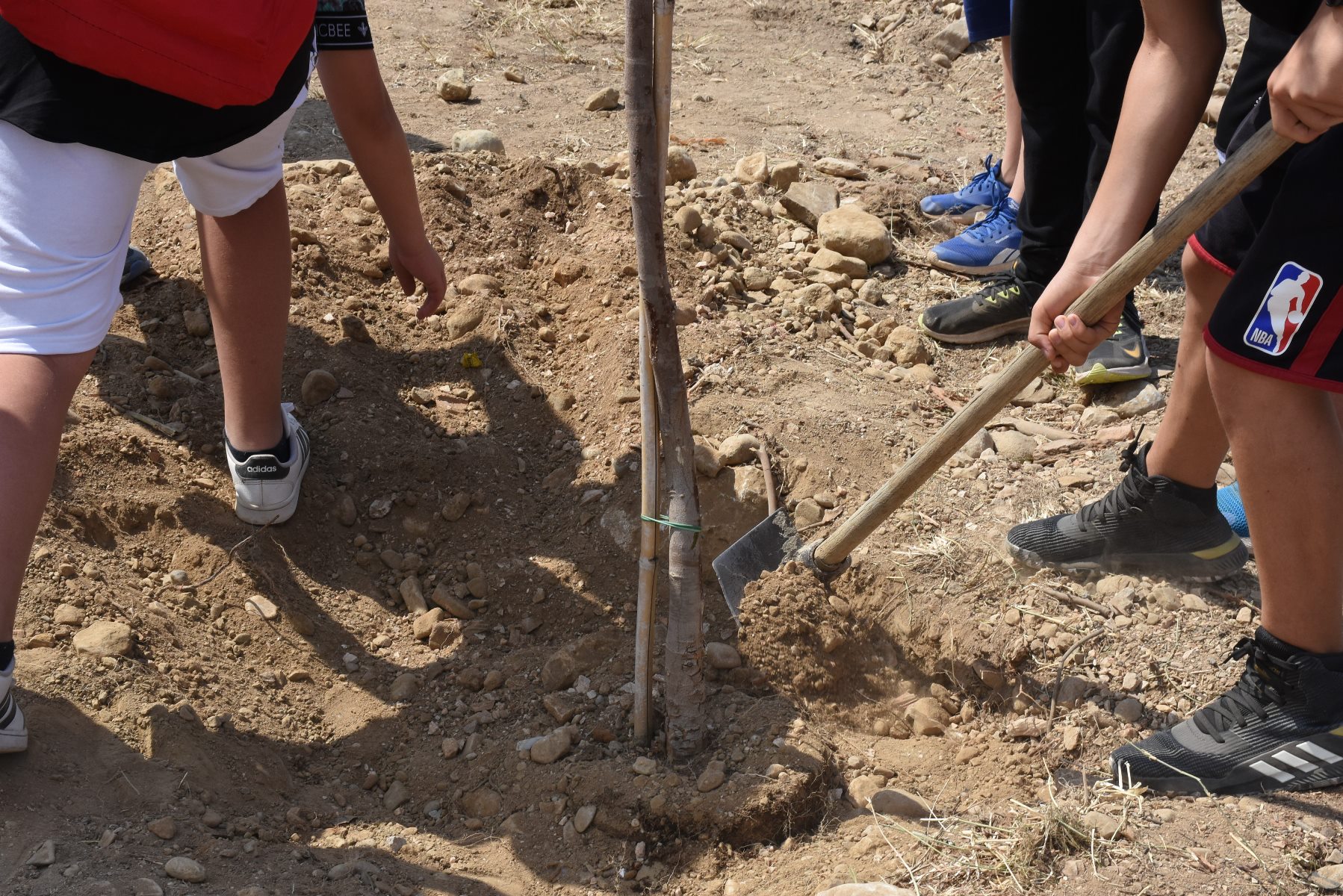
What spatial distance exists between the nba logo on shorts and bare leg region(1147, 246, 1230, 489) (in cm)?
37

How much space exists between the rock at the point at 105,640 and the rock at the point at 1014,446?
216 centimetres

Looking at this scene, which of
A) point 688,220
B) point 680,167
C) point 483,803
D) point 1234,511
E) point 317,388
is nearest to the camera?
point 483,803

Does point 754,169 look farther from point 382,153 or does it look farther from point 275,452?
point 275,452

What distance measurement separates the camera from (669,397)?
6.41 ft

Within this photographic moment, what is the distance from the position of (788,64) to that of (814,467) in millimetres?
3662

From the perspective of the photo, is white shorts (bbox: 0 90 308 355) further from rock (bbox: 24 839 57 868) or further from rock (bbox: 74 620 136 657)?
rock (bbox: 24 839 57 868)

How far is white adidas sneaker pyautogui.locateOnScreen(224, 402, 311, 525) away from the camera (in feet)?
8.77

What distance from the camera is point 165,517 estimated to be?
2637 millimetres

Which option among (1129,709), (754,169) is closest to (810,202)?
(754,169)

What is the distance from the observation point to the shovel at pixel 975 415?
170 centimetres

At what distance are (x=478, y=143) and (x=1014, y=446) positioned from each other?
2442 millimetres

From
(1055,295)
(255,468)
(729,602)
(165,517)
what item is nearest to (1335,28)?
(1055,295)

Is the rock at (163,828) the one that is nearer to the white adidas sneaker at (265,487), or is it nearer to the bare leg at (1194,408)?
the white adidas sneaker at (265,487)

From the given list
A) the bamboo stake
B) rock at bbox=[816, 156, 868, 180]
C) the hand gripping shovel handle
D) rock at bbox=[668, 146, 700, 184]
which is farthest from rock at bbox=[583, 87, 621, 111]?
the hand gripping shovel handle
